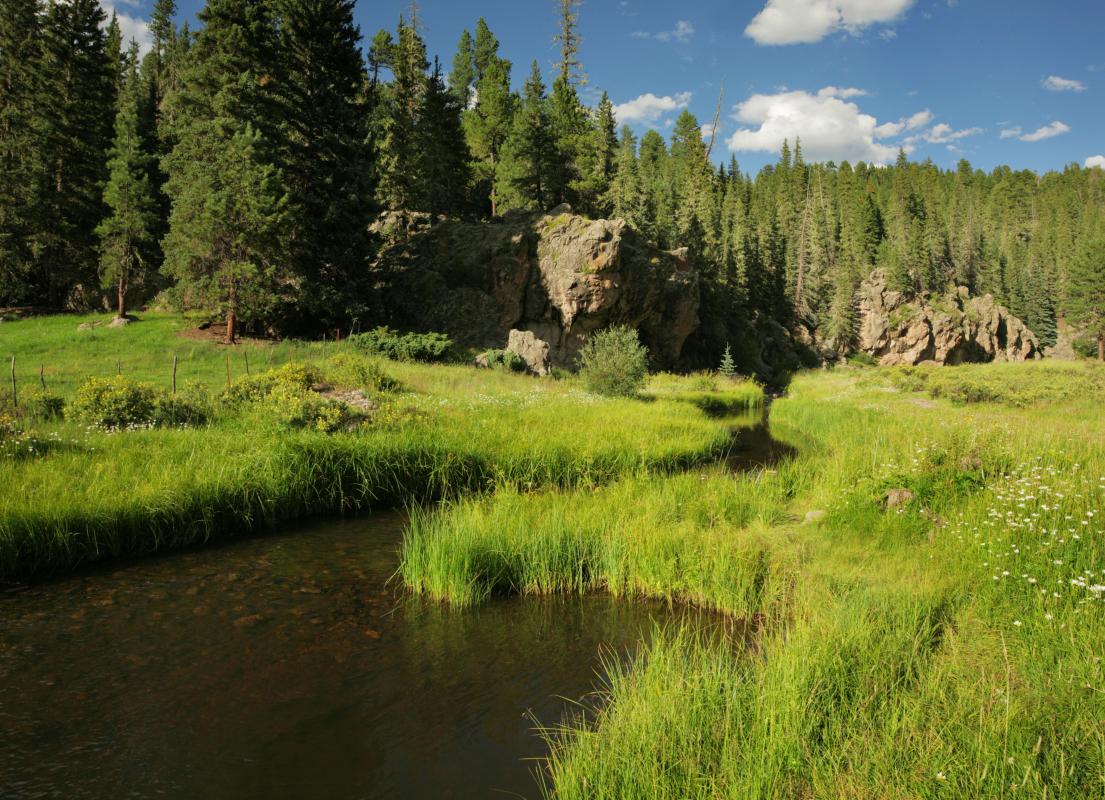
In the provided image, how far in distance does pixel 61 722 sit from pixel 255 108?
3326cm

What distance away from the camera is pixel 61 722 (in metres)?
5.64

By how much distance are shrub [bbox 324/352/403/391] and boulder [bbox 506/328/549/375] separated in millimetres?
12472

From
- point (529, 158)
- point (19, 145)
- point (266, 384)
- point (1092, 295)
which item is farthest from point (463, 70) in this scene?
point (1092, 295)

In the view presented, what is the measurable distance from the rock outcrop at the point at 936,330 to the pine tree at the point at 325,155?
228ft

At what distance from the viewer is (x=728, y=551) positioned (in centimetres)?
870

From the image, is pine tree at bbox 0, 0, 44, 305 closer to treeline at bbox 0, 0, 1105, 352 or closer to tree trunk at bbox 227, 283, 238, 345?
treeline at bbox 0, 0, 1105, 352

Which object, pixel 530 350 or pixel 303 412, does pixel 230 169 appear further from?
pixel 303 412

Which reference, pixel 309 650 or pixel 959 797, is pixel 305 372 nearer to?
pixel 309 650

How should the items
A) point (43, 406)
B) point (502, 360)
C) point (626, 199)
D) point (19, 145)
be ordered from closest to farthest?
point (43, 406) → point (502, 360) → point (19, 145) → point (626, 199)

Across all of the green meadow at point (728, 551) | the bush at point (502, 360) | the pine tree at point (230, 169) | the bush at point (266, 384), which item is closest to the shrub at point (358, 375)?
the green meadow at point (728, 551)

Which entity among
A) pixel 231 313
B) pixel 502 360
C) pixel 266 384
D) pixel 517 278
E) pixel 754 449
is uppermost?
pixel 517 278

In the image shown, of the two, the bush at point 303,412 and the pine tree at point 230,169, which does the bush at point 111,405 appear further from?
the pine tree at point 230,169

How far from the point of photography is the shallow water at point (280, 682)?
198 inches

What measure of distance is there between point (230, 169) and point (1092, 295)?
313 ft
